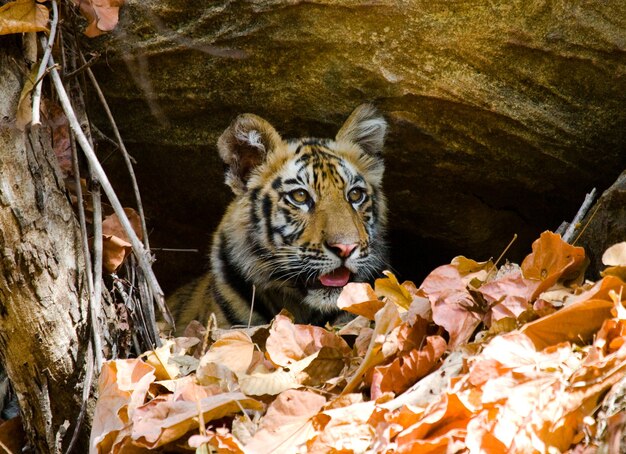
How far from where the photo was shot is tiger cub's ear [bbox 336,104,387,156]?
452cm

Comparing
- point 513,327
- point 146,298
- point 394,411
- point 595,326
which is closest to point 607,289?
point 595,326

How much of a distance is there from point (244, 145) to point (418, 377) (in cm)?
216

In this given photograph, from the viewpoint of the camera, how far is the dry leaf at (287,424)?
2.68 meters

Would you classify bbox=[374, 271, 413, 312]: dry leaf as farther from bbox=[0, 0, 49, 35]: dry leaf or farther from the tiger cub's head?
bbox=[0, 0, 49, 35]: dry leaf

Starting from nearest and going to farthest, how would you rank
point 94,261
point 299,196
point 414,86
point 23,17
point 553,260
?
point 553,260 < point 23,17 < point 94,261 < point 414,86 < point 299,196

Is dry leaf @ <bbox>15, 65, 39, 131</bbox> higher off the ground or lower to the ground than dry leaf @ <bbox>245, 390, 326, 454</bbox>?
higher

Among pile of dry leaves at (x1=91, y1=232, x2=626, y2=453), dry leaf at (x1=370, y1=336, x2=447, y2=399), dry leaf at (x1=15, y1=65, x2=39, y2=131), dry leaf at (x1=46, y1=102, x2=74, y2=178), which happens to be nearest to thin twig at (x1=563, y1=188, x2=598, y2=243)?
pile of dry leaves at (x1=91, y1=232, x2=626, y2=453)

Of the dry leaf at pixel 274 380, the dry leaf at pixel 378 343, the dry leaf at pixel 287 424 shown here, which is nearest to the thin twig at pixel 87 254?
the dry leaf at pixel 274 380

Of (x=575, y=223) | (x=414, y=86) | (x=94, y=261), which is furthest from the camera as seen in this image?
(x=414, y=86)

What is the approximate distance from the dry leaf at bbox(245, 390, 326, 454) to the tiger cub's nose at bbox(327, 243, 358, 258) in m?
1.52

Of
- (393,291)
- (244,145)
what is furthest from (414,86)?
(393,291)

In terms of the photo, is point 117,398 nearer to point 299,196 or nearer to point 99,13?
point 99,13

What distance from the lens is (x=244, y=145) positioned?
4.73m

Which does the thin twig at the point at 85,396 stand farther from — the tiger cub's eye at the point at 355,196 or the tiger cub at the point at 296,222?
the tiger cub's eye at the point at 355,196
